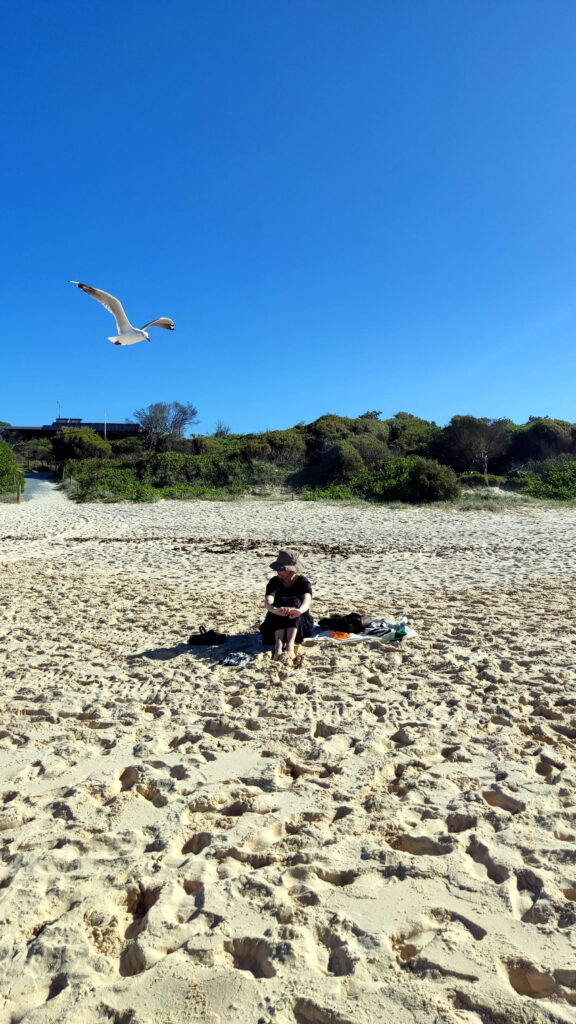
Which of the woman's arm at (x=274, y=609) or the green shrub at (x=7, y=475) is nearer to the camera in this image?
the woman's arm at (x=274, y=609)

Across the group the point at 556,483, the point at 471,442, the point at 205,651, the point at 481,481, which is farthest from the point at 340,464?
the point at 205,651

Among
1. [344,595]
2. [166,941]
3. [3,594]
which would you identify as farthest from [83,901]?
[3,594]

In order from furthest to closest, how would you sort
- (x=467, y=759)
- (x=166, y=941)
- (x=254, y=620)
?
(x=254, y=620) → (x=467, y=759) → (x=166, y=941)

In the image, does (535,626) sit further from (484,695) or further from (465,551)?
(465,551)

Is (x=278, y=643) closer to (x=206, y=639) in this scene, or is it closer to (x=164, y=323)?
(x=206, y=639)

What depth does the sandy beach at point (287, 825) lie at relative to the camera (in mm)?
1828

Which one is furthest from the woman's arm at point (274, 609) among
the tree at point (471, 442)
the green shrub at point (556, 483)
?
the tree at point (471, 442)

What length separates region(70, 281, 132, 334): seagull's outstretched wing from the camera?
28.8 ft

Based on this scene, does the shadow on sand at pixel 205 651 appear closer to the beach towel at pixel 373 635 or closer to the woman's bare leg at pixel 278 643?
the woman's bare leg at pixel 278 643

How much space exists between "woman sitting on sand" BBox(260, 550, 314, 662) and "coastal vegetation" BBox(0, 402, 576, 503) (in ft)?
57.5

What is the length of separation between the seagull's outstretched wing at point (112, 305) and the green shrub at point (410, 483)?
14953mm

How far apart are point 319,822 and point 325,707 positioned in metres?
1.30

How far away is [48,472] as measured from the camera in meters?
47.1

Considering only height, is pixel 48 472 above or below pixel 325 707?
above
